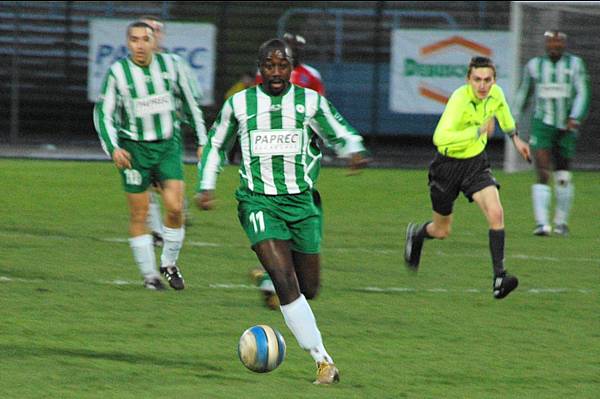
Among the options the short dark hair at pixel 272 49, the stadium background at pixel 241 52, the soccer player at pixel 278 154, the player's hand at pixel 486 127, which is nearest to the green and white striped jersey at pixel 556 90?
the player's hand at pixel 486 127

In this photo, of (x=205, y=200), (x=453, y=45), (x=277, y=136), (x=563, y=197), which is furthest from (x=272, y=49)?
(x=453, y=45)

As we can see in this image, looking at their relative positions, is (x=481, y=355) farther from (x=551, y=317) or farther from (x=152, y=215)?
(x=152, y=215)

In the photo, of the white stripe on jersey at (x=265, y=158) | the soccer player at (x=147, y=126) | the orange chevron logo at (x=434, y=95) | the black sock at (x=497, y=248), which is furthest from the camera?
the orange chevron logo at (x=434, y=95)

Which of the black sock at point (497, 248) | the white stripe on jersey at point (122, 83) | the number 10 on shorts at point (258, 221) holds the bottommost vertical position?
the black sock at point (497, 248)

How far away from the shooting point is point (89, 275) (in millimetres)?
10922

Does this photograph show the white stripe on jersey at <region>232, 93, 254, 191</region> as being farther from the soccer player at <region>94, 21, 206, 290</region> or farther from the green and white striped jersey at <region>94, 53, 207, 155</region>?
the soccer player at <region>94, 21, 206, 290</region>

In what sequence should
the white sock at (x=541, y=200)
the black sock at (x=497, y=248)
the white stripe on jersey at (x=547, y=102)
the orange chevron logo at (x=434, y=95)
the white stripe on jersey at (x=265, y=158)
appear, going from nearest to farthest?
the white stripe on jersey at (x=265, y=158)
the black sock at (x=497, y=248)
the white sock at (x=541, y=200)
the white stripe on jersey at (x=547, y=102)
the orange chevron logo at (x=434, y=95)

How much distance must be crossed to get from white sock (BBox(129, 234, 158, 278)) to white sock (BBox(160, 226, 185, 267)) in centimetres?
13

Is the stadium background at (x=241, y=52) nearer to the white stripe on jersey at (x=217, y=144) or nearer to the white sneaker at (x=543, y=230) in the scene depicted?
the white sneaker at (x=543, y=230)

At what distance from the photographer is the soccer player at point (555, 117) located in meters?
14.6

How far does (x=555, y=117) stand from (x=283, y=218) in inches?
314

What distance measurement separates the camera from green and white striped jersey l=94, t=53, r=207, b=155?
10.0 meters

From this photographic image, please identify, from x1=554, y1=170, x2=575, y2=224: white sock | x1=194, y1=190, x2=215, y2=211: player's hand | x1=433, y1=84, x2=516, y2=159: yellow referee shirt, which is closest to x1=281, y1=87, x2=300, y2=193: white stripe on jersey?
x1=194, y1=190, x2=215, y2=211: player's hand

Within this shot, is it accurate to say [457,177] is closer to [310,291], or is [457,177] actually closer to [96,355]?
[310,291]
